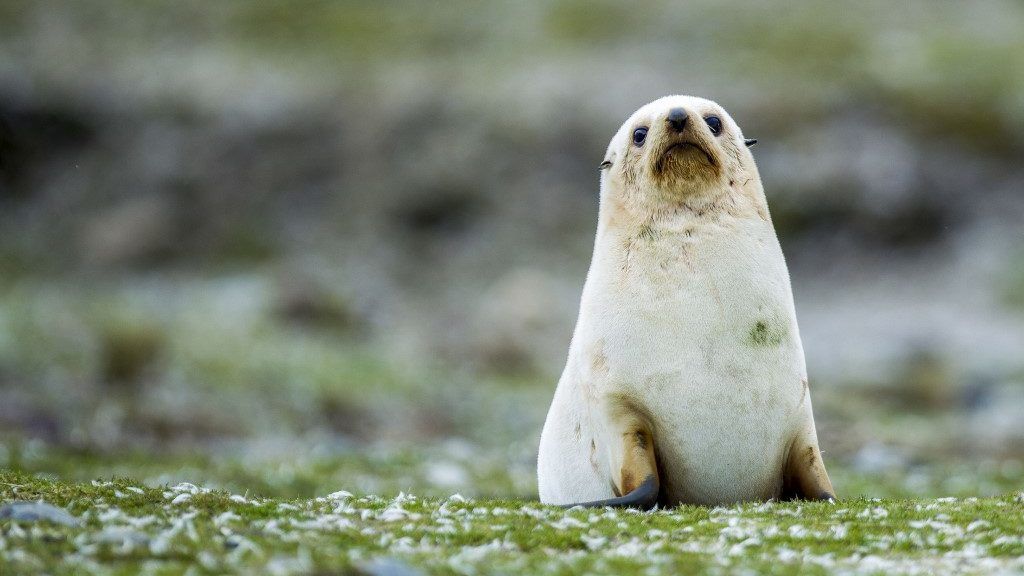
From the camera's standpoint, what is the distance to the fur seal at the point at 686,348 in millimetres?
8758

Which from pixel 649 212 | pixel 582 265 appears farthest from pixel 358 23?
pixel 649 212

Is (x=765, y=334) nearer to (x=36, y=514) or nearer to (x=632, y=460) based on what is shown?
(x=632, y=460)

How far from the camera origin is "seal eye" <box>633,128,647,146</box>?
988cm

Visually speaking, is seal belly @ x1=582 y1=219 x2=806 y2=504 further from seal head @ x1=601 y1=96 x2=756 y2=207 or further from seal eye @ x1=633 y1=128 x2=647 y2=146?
seal eye @ x1=633 y1=128 x2=647 y2=146

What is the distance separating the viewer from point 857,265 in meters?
47.1

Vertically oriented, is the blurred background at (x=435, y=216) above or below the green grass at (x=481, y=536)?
above

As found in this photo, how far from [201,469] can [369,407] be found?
8.53 metres

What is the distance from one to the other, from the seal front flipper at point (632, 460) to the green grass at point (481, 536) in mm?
222

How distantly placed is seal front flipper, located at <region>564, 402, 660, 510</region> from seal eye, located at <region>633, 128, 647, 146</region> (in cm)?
230

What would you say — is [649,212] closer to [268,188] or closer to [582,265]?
[582,265]

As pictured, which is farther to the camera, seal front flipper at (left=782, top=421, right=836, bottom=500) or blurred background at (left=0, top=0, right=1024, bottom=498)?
blurred background at (left=0, top=0, right=1024, bottom=498)

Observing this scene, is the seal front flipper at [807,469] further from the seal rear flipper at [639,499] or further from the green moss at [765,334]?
the seal rear flipper at [639,499]

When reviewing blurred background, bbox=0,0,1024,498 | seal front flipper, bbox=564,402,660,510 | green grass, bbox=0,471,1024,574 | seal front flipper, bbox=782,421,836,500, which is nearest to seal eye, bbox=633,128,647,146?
seal front flipper, bbox=564,402,660,510

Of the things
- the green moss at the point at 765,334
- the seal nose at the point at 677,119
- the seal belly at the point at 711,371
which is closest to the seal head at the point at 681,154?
the seal nose at the point at 677,119
